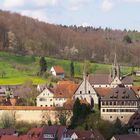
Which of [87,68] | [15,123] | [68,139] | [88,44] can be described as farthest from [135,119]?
[88,44]

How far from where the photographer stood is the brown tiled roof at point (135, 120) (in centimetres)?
6875

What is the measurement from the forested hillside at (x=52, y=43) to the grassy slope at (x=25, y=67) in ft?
24.9

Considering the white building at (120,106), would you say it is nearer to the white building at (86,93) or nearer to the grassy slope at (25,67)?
the white building at (86,93)

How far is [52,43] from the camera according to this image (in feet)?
535

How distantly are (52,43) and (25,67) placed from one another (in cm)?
3631

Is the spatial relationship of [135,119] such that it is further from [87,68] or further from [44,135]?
[87,68]

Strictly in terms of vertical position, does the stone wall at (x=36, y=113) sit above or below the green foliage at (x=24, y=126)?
above

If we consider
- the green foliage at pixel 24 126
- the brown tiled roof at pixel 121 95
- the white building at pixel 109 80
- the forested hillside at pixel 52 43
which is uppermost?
the forested hillside at pixel 52 43

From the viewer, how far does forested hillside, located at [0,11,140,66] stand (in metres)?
152

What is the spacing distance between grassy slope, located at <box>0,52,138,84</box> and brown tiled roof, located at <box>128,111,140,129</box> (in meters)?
40.0

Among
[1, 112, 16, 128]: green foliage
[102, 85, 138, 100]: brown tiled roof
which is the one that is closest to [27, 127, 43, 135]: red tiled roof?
[1, 112, 16, 128]: green foliage

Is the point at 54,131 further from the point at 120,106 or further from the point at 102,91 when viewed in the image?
the point at 102,91

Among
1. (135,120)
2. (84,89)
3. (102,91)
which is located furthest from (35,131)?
(102,91)

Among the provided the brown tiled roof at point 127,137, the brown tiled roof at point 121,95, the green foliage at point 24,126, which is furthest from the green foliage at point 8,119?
the brown tiled roof at point 127,137
